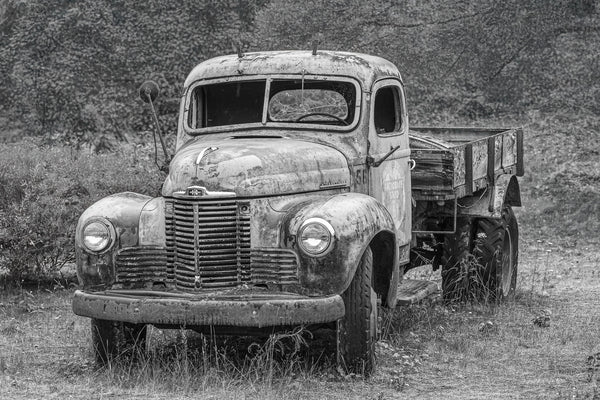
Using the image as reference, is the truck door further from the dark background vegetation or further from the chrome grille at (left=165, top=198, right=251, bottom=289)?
the dark background vegetation

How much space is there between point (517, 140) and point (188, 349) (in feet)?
15.1

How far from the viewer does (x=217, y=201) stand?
21.2ft

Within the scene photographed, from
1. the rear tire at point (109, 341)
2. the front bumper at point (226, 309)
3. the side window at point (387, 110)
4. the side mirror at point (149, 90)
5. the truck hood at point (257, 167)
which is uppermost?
the side mirror at point (149, 90)

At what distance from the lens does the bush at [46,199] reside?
9695 mm

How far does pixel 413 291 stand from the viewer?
8148 millimetres

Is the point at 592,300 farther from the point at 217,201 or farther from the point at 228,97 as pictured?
the point at 217,201

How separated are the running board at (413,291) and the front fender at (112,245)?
2038 mm

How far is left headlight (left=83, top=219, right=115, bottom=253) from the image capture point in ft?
22.0

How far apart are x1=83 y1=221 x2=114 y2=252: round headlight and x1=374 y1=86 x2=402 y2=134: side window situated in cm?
216

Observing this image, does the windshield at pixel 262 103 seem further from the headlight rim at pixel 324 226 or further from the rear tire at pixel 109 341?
the rear tire at pixel 109 341

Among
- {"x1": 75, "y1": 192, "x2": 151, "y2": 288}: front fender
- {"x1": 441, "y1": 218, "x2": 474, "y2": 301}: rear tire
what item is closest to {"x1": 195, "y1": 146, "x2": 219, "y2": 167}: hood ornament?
{"x1": 75, "y1": 192, "x2": 151, "y2": 288}: front fender

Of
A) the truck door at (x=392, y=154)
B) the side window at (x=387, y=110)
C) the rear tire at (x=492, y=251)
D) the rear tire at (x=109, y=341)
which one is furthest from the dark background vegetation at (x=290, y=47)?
the rear tire at (x=109, y=341)

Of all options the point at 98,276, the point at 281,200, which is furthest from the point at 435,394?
the point at 98,276

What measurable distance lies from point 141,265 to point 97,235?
1.09ft
